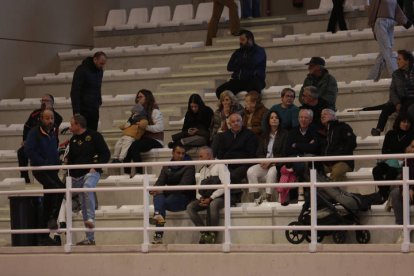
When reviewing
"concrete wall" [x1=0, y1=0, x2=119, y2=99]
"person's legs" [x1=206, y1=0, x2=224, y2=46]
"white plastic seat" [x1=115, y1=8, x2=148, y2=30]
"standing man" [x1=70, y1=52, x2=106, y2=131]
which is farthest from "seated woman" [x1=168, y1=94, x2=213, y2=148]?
"white plastic seat" [x1=115, y1=8, x2=148, y2=30]

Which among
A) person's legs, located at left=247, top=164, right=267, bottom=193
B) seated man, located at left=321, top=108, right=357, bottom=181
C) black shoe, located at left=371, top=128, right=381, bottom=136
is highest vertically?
black shoe, located at left=371, top=128, right=381, bottom=136

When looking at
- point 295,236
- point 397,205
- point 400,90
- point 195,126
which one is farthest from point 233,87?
point 397,205

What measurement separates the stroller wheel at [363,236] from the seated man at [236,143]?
1810 mm

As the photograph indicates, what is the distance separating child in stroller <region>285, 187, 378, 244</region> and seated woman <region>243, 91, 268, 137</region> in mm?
2196

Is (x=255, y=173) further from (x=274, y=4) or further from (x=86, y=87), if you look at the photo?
(x=274, y=4)

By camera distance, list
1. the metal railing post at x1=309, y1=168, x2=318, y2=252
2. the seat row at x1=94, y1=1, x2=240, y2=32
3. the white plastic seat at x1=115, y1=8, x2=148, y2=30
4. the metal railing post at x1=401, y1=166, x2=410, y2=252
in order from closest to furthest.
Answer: the metal railing post at x1=401, y1=166, x2=410, y2=252 → the metal railing post at x1=309, y1=168, x2=318, y2=252 → the seat row at x1=94, y1=1, x2=240, y2=32 → the white plastic seat at x1=115, y1=8, x2=148, y2=30

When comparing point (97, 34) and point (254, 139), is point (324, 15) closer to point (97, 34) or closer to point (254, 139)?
point (97, 34)

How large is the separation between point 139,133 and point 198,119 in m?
0.77

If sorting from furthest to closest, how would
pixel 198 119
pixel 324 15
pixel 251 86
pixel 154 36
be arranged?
pixel 154 36
pixel 324 15
pixel 251 86
pixel 198 119

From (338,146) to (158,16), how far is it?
874 centimetres

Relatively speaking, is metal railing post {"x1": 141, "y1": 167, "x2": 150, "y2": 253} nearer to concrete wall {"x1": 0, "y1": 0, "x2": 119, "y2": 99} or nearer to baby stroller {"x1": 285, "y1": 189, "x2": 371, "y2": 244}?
baby stroller {"x1": 285, "y1": 189, "x2": 371, "y2": 244}

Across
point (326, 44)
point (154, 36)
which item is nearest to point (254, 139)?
point (326, 44)

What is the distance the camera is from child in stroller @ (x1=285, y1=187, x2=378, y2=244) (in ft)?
39.1

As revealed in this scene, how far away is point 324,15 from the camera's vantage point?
62.6 feet
